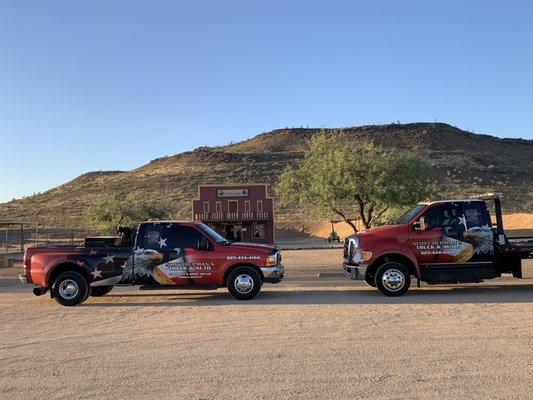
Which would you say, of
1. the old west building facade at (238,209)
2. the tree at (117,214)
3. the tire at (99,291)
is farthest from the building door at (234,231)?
the tire at (99,291)

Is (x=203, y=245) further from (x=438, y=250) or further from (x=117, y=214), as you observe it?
(x=117, y=214)

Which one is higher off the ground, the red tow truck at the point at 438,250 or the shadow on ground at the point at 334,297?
the red tow truck at the point at 438,250

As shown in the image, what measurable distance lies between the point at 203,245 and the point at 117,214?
4035 centimetres

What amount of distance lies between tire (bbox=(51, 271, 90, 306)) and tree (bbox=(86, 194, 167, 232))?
38.3 meters

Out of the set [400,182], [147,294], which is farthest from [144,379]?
[400,182]

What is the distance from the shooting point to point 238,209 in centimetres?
5191

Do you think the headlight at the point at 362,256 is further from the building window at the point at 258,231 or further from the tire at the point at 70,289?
the building window at the point at 258,231

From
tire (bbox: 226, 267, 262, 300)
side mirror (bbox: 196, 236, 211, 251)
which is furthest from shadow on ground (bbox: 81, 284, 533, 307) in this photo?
side mirror (bbox: 196, 236, 211, 251)

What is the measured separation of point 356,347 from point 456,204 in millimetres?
6767

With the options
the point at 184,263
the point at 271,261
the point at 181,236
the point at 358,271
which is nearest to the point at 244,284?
the point at 271,261

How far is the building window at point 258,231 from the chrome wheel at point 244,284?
39.5 meters

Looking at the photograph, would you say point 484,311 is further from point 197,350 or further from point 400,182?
point 400,182

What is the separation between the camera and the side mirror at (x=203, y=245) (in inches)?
510

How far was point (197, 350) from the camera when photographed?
7785mm
